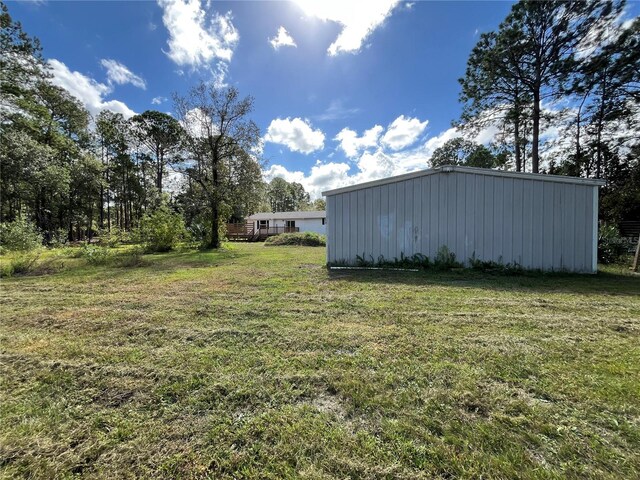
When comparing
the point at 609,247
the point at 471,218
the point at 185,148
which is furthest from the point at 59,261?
the point at 609,247

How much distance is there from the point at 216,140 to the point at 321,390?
527 inches

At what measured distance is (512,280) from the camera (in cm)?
550

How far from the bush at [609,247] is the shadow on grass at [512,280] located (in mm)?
2454

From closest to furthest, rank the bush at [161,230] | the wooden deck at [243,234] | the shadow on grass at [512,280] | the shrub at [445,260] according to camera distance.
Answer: the shadow on grass at [512,280] → the shrub at [445,260] → the bush at [161,230] → the wooden deck at [243,234]

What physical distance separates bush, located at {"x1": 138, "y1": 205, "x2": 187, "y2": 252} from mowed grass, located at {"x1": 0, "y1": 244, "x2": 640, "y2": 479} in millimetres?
7647

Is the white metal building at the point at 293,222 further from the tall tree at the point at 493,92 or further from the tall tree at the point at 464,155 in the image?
the tall tree at the point at 493,92

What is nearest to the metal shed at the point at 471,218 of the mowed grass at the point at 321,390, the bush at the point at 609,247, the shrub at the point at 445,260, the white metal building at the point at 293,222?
the shrub at the point at 445,260

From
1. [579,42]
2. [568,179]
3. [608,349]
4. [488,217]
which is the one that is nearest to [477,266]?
[488,217]

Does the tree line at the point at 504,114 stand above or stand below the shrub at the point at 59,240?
above

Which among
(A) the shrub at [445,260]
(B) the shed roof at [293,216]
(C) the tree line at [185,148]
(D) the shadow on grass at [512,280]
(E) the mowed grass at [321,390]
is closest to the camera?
(E) the mowed grass at [321,390]

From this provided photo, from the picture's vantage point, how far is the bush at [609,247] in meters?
8.01

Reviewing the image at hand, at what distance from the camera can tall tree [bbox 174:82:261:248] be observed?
1238 cm

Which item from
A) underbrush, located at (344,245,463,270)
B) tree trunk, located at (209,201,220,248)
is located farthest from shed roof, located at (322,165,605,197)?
tree trunk, located at (209,201,220,248)

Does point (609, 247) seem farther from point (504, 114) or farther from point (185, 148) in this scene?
point (185, 148)
